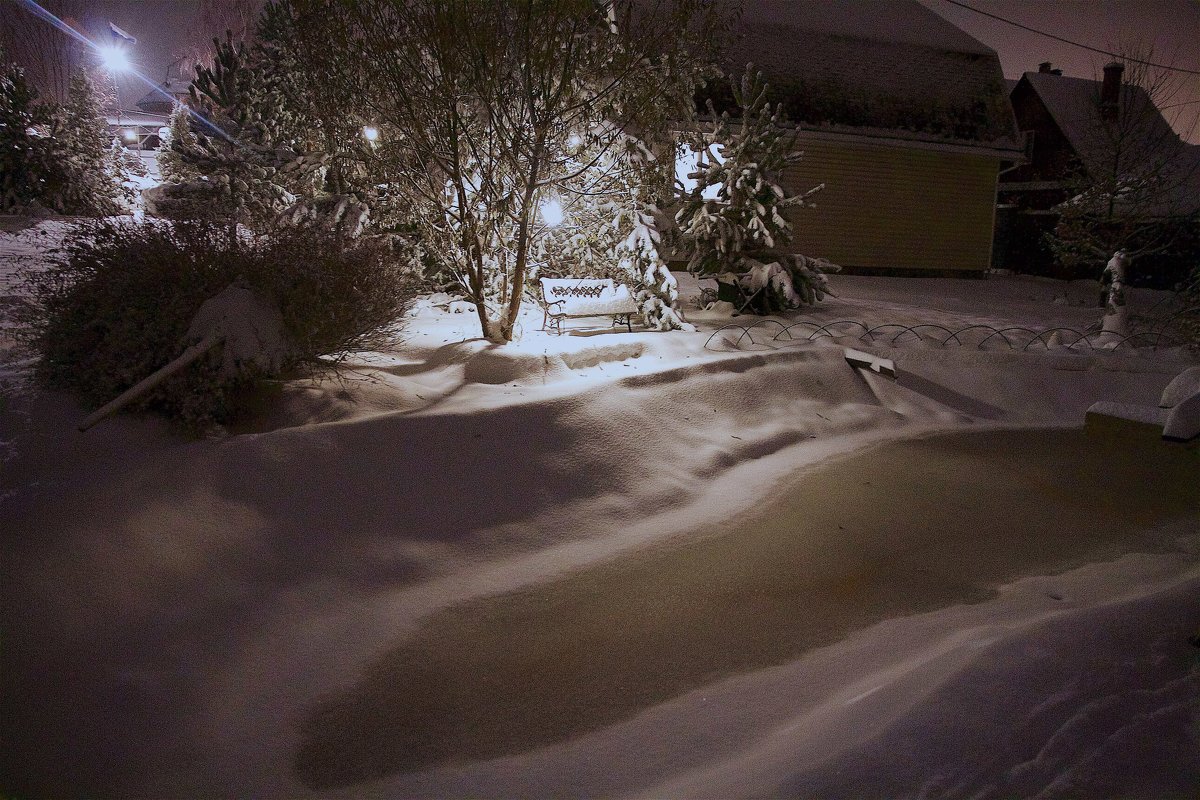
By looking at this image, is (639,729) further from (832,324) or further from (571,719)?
(832,324)

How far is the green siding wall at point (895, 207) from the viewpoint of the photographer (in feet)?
62.7

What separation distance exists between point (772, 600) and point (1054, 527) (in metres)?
2.63

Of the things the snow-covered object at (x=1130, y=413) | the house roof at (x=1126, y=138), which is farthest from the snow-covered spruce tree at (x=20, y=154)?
the house roof at (x=1126, y=138)

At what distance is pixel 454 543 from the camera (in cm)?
527

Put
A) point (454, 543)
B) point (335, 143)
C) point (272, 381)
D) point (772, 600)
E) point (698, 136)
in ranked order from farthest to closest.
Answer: point (698, 136), point (335, 143), point (272, 381), point (454, 543), point (772, 600)

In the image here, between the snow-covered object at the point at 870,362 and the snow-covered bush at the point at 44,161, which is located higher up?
the snow-covered bush at the point at 44,161

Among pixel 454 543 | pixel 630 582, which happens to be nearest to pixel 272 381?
pixel 454 543

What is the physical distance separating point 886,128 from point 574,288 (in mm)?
12628

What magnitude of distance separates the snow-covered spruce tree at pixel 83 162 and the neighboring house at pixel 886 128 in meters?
14.2

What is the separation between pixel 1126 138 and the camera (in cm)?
1703

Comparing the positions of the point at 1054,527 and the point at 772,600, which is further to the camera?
the point at 1054,527

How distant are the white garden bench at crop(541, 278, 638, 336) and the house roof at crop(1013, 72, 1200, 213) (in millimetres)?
11059

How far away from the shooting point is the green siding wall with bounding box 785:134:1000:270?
1911 cm

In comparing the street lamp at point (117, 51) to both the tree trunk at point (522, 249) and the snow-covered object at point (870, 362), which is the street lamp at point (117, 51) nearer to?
the tree trunk at point (522, 249)
